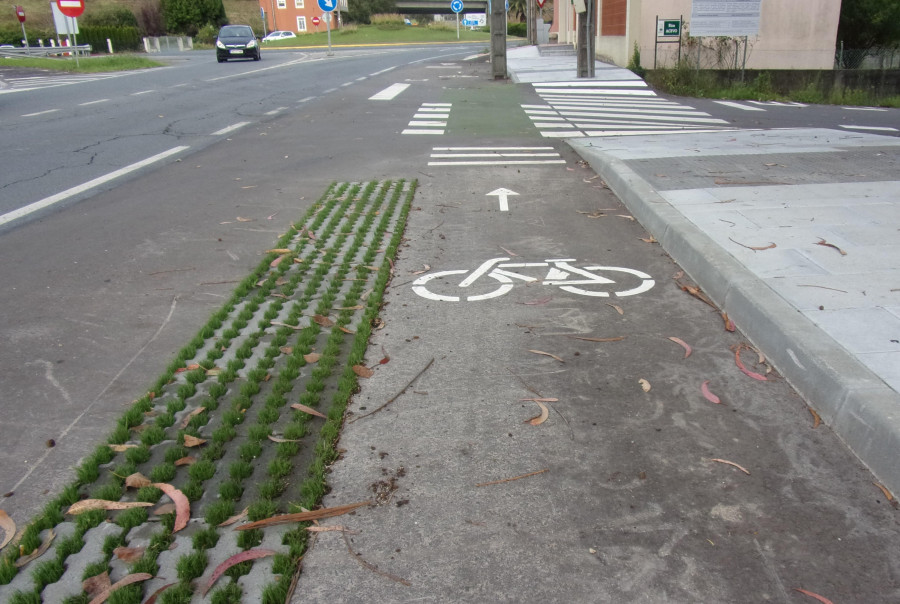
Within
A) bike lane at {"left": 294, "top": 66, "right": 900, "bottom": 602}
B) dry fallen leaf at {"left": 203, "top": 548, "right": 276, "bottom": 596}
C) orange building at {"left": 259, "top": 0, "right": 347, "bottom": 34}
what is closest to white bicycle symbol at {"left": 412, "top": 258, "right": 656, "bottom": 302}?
bike lane at {"left": 294, "top": 66, "right": 900, "bottom": 602}

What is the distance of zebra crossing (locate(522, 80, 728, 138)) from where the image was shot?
14188 millimetres

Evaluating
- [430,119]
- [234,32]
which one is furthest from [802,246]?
[234,32]

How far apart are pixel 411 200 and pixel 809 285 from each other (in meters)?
4.75

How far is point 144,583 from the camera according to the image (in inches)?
104

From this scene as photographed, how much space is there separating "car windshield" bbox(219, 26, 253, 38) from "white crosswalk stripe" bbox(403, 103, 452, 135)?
76.4 ft

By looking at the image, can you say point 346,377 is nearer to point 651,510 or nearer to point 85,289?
point 651,510

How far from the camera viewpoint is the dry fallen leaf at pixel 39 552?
2754 mm

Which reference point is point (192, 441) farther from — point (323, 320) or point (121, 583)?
point (323, 320)

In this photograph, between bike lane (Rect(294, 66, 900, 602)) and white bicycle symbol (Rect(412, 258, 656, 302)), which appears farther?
white bicycle symbol (Rect(412, 258, 656, 302))

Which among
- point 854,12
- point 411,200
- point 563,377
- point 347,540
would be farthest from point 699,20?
point 347,540

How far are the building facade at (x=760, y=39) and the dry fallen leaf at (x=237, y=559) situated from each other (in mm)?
25296

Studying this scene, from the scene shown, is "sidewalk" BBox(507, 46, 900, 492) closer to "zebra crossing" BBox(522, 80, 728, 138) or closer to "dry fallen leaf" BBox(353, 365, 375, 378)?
"dry fallen leaf" BBox(353, 365, 375, 378)

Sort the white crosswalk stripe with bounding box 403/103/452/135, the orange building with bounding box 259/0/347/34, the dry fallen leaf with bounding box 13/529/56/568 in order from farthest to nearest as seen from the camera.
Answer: the orange building with bounding box 259/0/347/34 < the white crosswalk stripe with bounding box 403/103/452/135 < the dry fallen leaf with bounding box 13/529/56/568

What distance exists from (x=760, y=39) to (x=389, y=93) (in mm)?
13929
